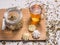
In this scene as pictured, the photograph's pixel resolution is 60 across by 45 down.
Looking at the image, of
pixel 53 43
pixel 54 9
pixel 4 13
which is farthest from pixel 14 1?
pixel 53 43

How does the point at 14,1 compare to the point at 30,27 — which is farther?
the point at 14,1

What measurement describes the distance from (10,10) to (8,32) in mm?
109

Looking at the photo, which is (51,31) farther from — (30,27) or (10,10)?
(10,10)

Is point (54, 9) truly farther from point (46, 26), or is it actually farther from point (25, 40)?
point (25, 40)

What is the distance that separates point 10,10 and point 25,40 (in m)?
0.17

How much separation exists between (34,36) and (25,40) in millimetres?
47

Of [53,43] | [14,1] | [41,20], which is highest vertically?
[14,1]

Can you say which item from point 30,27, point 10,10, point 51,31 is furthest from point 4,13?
point 51,31

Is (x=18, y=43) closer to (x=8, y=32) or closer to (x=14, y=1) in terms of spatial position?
(x=8, y=32)

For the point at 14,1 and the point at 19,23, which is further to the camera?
the point at 14,1

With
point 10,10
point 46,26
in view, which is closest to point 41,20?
point 46,26

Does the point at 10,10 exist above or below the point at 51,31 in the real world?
above

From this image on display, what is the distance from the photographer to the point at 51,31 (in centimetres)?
92

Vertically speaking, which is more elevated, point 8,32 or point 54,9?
point 54,9
